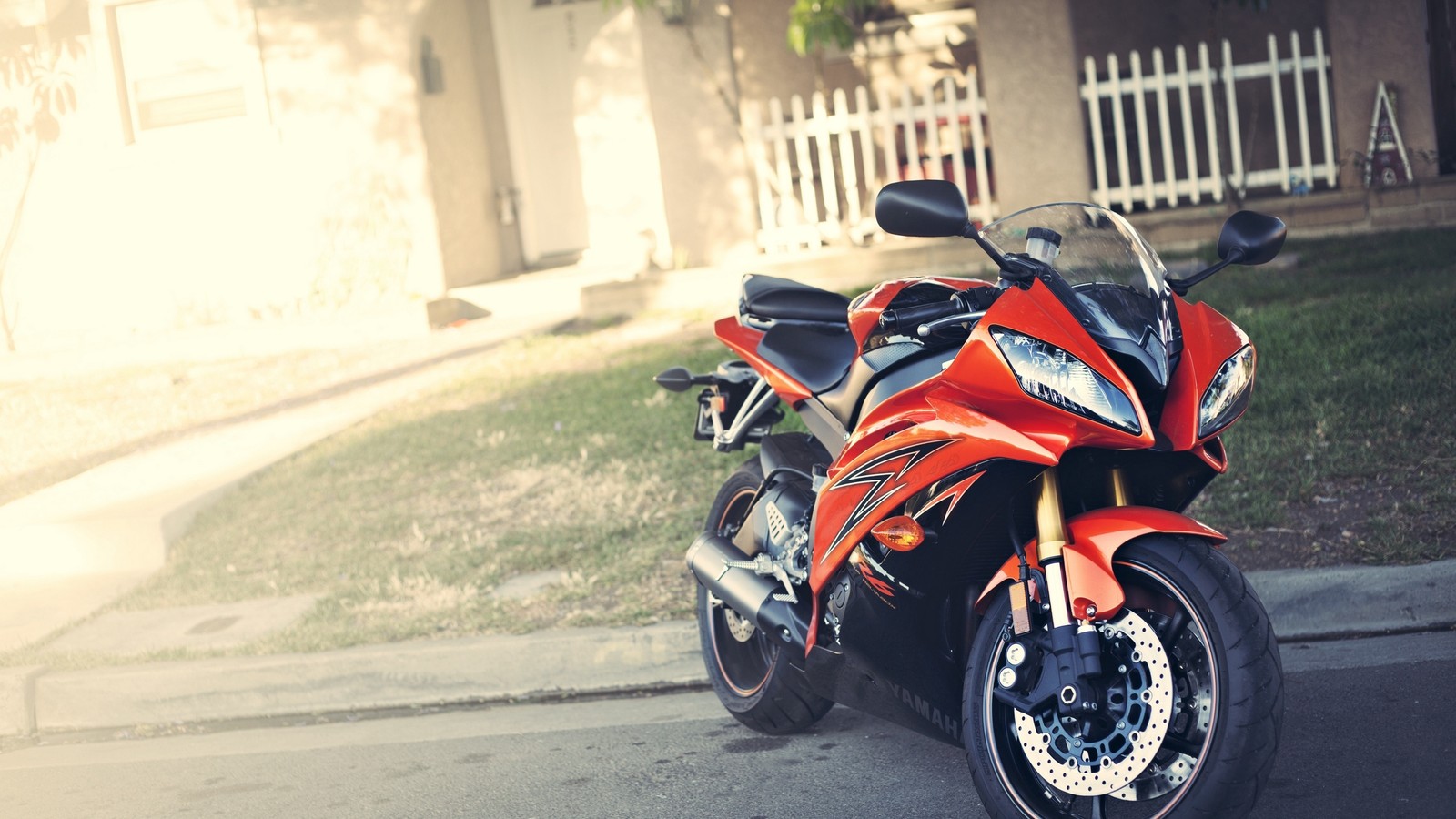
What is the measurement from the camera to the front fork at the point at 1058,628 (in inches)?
118

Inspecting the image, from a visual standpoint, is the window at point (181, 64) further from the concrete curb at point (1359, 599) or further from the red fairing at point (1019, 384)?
the red fairing at point (1019, 384)

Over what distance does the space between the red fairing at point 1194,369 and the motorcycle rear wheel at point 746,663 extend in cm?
154

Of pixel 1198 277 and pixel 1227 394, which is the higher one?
pixel 1198 277

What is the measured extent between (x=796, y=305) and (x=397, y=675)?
2258mm

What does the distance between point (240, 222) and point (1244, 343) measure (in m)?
11.4

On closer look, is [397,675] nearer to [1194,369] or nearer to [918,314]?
[918,314]

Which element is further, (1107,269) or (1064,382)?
(1107,269)

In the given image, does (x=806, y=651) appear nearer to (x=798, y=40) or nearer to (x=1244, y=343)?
(x=1244, y=343)

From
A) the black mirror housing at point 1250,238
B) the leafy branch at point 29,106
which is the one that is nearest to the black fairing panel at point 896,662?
the black mirror housing at point 1250,238

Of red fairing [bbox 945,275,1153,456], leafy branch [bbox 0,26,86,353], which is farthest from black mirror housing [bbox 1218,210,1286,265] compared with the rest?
leafy branch [bbox 0,26,86,353]

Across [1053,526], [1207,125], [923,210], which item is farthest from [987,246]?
[1207,125]

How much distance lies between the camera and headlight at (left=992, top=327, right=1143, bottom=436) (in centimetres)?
289

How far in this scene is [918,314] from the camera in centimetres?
339

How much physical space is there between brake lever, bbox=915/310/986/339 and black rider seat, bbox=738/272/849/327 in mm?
818
